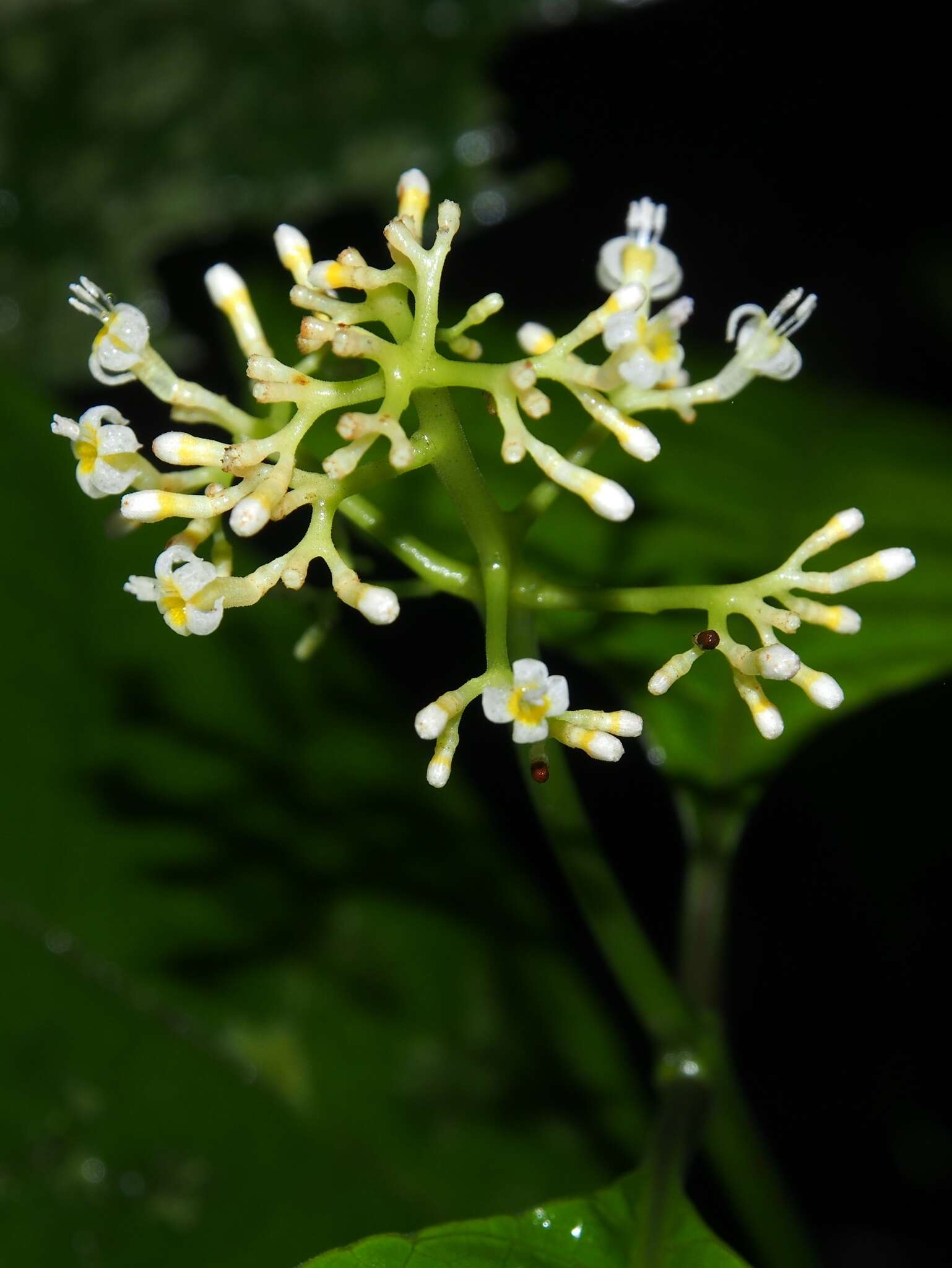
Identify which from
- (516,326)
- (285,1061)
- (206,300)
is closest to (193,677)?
(285,1061)

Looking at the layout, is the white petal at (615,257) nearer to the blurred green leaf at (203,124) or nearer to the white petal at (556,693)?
the white petal at (556,693)

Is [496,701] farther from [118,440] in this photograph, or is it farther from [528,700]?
[118,440]

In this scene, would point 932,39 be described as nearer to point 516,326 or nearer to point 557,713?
point 516,326

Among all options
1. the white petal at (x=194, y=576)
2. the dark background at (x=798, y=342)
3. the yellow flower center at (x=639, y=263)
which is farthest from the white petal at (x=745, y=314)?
the dark background at (x=798, y=342)

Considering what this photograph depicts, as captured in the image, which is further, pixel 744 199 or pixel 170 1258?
pixel 744 199

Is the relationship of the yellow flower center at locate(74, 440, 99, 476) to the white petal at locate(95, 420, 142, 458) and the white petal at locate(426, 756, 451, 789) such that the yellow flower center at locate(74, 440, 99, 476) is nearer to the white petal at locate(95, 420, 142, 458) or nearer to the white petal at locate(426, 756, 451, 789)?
the white petal at locate(95, 420, 142, 458)

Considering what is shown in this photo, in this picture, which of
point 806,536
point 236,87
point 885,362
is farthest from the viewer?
point 236,87

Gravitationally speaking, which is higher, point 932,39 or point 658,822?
point 932,39
